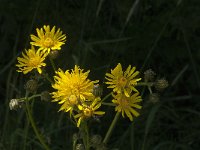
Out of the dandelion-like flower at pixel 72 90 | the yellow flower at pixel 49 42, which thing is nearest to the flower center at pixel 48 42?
the yellow flower at pixel 49 42

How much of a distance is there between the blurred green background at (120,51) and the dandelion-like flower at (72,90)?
1.20m

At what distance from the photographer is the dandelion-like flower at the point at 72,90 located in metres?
1.97

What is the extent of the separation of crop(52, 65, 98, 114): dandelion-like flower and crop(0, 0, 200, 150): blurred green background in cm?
120

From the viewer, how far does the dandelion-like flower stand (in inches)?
77.6

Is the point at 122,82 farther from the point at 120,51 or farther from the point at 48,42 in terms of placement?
the point at 120,51

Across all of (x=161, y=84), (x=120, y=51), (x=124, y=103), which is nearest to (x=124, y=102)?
(x=124, y=103)

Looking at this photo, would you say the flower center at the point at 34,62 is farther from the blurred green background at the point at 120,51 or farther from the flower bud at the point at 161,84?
the blurred green background at the point at 120,51

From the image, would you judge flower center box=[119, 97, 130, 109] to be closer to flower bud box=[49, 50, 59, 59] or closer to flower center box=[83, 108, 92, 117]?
flower center box=[83, 108, 92, 117]

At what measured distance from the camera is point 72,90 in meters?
2.01

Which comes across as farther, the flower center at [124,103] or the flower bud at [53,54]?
the flower bud at [53,54]

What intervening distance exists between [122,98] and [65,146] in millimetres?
1234

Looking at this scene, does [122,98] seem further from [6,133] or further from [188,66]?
[188,66]

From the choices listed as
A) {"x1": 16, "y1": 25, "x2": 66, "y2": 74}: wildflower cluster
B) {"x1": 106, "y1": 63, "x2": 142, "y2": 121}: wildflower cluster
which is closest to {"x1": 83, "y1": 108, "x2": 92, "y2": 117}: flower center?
{"x1": 106, "y1": 63, "x2": 142, "y2": 121}: wildflower cluster

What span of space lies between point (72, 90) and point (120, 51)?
1.63 meters
